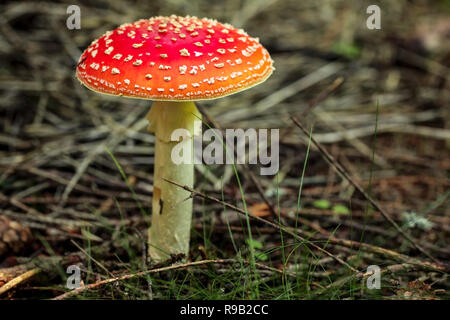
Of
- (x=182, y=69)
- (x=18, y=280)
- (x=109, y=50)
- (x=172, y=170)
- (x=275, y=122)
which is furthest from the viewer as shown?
(x=275, y=122)

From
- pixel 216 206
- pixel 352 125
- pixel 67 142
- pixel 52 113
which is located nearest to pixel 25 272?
pixel 216 206

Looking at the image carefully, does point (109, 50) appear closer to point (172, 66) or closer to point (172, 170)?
point (172, 66)

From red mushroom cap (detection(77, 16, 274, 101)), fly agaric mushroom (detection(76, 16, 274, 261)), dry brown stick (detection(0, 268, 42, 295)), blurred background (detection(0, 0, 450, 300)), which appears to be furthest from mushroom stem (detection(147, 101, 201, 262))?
dry brown stick (detection(0, 268, 42, 295))

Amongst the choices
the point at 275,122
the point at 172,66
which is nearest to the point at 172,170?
the point at 172,66

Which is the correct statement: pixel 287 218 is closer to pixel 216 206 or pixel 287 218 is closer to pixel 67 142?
pixel 216 206

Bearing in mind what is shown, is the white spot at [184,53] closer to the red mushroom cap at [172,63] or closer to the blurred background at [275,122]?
the red mushroom cap at [172,63]
